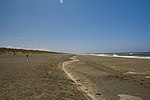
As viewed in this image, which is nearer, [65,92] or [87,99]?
Answer: [87,99]

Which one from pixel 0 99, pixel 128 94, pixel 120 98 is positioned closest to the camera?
pixel 0 99

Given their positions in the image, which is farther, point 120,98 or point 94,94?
point 94,94

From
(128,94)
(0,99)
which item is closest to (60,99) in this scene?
→ (0,99)

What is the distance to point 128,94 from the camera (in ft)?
27.5

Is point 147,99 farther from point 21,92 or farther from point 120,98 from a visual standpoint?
point 21,92

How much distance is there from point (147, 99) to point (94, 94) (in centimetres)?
221

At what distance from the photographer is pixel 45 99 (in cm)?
735

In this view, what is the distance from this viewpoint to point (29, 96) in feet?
25.5

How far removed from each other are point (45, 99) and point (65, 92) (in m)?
1.40

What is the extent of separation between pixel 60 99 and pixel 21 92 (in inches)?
84.1

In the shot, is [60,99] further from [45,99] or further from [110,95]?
[110,95]

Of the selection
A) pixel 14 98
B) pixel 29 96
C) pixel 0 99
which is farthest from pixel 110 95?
pixel 0 99

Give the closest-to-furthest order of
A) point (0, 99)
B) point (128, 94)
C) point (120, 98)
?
point (0, 99) → point (120, 98) → point (128, 94)

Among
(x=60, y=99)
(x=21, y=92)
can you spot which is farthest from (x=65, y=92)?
(x=21, y=92)
